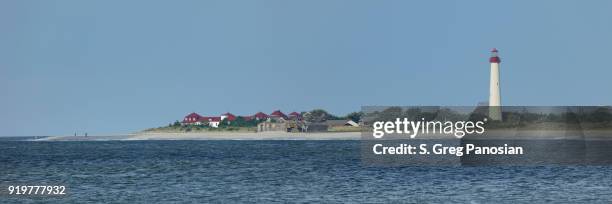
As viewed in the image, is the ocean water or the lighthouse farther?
the lighthouse

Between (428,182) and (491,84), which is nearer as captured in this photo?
(428,182)

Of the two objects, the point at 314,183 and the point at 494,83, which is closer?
the point at 314,183

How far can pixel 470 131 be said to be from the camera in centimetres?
7894

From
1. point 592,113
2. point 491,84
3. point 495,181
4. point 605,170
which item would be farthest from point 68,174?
point 491,84

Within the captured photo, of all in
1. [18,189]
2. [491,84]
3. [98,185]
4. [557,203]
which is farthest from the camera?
[491,84]

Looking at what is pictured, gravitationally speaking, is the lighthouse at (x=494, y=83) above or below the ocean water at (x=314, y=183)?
above

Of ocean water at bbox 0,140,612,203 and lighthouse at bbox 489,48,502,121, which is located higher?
lighthouse at bbox 489,48,502,121

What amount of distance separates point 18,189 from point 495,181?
94.2ft

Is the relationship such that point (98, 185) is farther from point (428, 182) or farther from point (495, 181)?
point (495, 181)

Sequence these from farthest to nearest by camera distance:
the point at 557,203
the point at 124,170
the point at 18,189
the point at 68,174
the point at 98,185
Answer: the point at 124,170, the point at 68,174, the point at 98,185, the point at 18,189, the point at 557,203

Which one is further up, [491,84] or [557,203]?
[491,84]

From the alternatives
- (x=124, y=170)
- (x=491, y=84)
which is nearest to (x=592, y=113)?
(x=491, y=84)

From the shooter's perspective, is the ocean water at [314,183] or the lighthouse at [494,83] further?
the lighthouse at [494,83]

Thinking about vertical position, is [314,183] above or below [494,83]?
below
